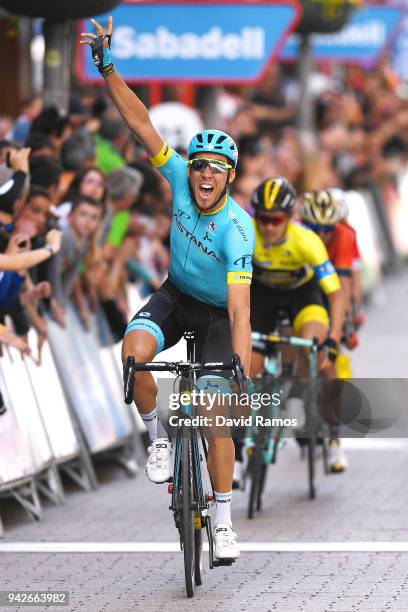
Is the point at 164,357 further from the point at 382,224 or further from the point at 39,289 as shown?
the point at 382,224

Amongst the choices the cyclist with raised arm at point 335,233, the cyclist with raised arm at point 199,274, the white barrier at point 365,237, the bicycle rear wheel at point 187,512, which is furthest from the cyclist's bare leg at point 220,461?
the white barrier at point 365,237

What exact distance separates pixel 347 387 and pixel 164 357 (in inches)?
84.4

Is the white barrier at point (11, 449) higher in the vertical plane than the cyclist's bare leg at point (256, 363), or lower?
lower

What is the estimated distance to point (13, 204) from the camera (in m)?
10.3

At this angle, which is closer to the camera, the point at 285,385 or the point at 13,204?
the point at 13,204

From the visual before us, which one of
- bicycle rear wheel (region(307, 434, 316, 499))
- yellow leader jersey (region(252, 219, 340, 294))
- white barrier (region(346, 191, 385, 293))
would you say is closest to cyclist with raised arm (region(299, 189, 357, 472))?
yellow leader jersey (region(252, 219, 340, 294))

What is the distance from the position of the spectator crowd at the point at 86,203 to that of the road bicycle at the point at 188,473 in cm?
181

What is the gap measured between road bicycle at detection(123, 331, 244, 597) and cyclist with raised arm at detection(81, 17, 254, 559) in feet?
0.25

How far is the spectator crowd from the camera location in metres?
10.5

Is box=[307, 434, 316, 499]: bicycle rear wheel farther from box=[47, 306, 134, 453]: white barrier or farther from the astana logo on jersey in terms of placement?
the astana logo on jersey

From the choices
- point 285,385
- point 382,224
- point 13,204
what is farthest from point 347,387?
point 382,224

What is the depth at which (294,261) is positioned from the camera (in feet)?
37.2

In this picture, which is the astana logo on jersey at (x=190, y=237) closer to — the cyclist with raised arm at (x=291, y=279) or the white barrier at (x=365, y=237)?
the cyclist with raised arm at (x=291, y=279)

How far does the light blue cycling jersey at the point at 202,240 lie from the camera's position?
867 centimetres
